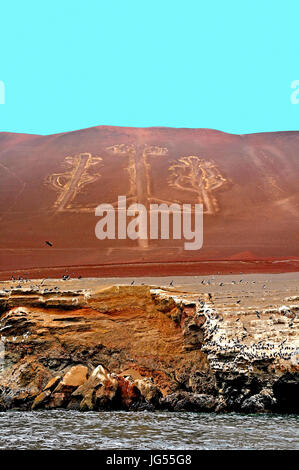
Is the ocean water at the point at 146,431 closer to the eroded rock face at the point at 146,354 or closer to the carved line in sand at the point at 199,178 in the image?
the eroded rock face at the point at 146,354

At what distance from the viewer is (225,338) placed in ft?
42.1

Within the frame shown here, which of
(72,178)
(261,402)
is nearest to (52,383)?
(261,402)

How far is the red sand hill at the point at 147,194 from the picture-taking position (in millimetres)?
40531

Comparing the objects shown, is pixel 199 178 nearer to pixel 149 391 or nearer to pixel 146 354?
pixel 146 354

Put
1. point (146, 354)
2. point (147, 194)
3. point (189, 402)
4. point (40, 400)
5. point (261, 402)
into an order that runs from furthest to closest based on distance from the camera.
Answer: point (147, 194) → point (146, 354) → point (40, 400) → point (189, 402) → point (261, 402)

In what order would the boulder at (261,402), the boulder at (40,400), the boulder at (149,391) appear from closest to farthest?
the boulder at (261,402) → the boulder at (149,391) → the boulder at (40,400)

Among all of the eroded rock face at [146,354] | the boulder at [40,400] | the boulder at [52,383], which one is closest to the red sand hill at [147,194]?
the eroded rock face at [146,354]

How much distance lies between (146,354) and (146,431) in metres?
4.34

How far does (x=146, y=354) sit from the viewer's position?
14430 mm

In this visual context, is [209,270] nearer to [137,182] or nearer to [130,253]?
[130,253]

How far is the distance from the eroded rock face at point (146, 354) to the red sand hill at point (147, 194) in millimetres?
17331

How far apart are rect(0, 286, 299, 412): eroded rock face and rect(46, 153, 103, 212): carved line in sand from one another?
119 ft
